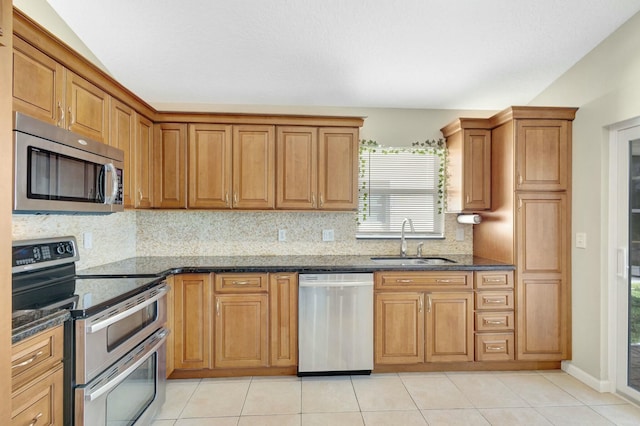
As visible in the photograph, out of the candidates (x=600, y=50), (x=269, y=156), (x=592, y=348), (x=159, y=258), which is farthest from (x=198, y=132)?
(x=592, y=348)

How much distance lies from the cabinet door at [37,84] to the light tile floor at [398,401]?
2009 mm

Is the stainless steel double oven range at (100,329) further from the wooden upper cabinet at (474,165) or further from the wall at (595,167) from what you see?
the wall at (595,167)

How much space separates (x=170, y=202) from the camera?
9.98 feet

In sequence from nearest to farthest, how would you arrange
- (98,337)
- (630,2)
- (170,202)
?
(98,337), (630,2), (170,202)

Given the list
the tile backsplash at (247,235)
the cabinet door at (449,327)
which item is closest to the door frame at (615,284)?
the cabinet door at (449,327)

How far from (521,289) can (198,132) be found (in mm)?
3145

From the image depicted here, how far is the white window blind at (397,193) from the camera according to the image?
11.8ft

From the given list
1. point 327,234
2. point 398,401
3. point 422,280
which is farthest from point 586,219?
point 327,234

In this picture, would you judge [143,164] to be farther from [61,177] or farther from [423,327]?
[423,327]

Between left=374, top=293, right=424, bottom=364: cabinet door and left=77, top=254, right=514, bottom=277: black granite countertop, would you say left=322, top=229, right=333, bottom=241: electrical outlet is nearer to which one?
left=77, top=254, right=514, bottom=277: black granite countertop

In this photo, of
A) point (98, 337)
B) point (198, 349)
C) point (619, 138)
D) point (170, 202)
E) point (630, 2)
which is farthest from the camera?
point (170, 202)

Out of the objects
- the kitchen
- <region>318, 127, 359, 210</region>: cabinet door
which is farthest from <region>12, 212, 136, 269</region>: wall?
<region>318, 127, 359, 210</region>: cabinet door

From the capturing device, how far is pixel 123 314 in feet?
5.71

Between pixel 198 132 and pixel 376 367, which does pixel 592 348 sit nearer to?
pixel 376 367
